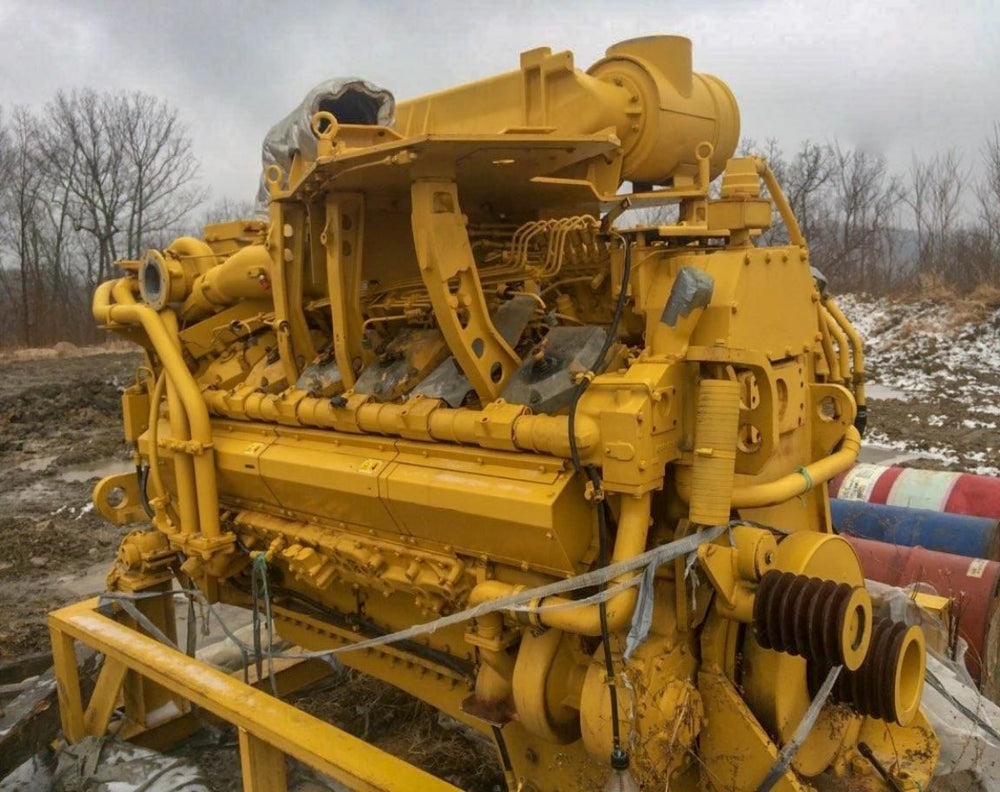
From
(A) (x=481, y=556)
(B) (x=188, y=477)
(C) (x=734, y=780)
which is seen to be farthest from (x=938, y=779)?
(B) (x=188, y=477)

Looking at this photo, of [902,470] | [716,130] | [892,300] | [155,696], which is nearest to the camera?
[716,130]

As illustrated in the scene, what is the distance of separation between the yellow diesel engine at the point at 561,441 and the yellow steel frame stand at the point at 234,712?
1.21 feet

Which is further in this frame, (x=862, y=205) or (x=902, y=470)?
(x=862, y=205)

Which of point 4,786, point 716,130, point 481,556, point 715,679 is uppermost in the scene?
point 716,130

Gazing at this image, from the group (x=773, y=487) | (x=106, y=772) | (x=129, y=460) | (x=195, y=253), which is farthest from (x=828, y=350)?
(x=129, y=460)

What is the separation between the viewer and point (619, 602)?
245 centimetres

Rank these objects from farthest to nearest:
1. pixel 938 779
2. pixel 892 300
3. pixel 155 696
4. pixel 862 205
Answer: pixel 862 205
pixel 892 300
pixel 155 696
pixel 938 779

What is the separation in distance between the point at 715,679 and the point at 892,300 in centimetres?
1702

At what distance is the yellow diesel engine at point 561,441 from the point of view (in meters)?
2.51

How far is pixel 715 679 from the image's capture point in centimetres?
268

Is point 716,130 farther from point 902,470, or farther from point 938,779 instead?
point 902,470

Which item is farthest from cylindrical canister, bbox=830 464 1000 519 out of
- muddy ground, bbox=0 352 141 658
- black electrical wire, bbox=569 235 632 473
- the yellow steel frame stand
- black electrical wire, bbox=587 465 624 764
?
muddy ground, bbox=0 352 141 658

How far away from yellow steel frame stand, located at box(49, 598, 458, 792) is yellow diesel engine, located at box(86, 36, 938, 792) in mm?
368

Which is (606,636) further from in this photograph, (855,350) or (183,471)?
(183,471)
